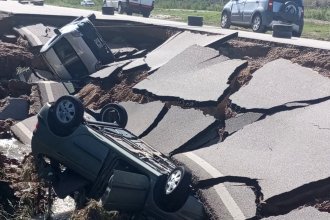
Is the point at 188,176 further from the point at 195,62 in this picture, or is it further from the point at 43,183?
the point at 195,62

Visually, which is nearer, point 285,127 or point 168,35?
point 285,127

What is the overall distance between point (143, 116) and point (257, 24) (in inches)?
423

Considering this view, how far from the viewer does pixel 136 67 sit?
48.2ft

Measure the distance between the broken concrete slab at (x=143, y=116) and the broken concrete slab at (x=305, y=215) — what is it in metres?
4.38

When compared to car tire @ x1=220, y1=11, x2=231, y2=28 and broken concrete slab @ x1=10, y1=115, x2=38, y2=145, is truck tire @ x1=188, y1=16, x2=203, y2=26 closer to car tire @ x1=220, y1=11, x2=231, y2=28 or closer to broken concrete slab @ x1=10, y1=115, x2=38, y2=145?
car tire @ x1=220, y1=11, x2=231, y2=28

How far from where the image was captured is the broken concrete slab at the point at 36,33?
57.3ft

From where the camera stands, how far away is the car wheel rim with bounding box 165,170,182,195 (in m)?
7.24

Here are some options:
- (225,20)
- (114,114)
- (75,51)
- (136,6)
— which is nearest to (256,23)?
(225,20)

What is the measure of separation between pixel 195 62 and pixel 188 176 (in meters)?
6.54

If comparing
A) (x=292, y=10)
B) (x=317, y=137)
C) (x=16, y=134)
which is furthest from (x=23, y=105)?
(x=292, y=10)

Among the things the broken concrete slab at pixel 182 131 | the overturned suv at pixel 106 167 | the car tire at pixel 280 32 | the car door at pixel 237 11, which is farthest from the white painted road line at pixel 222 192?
the car door at pixel 237 11

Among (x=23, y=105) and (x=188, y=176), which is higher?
(x=188, y=176)

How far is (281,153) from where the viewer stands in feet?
28.3

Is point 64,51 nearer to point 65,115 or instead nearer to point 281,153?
point 65,115
